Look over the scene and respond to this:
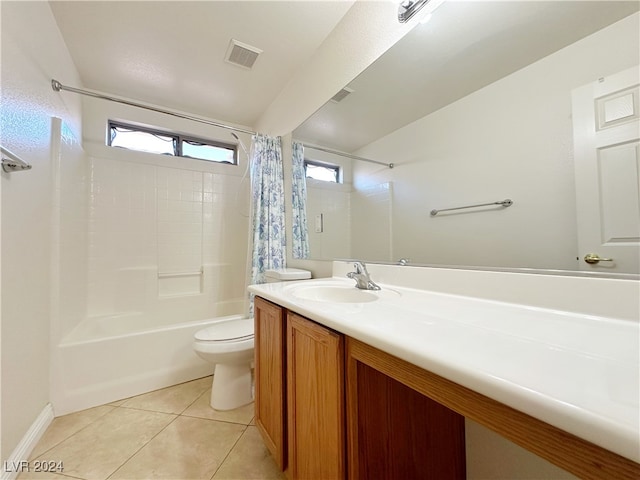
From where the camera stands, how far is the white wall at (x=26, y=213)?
1036mm

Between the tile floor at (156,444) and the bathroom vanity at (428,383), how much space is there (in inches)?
8.0

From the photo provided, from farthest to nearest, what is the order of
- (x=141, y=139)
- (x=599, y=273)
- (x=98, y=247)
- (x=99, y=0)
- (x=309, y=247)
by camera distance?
1. (x=141, y=139)
2. (x=98, y=247)
3. (x=309, y=247)
4. (x=99, y=0)
5. (x=599, y=273)

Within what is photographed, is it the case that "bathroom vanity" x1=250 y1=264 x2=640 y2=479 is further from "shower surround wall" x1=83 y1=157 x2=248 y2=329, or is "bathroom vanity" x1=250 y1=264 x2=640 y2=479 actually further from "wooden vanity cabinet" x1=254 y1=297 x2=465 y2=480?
"shower surround wall" x1=83 y1=157 x2=248 y2=329

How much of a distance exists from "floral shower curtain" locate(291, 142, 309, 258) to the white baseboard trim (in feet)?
5.43

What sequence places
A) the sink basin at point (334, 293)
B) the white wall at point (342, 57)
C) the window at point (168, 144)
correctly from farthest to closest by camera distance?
the window at point (168, 144) < the white wall at point (342, 57) < the sink basin at point (334, 293)

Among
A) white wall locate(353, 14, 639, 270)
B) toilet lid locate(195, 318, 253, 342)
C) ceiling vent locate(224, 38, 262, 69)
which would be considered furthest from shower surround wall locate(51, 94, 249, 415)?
white wall locate(353, 14, 639, 270)

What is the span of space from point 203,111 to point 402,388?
9.09ft

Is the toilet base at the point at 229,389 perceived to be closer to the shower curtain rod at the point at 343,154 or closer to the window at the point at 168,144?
the shower curtain rod at the point at 343,154

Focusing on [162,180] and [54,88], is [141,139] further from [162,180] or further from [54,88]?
[54,88]

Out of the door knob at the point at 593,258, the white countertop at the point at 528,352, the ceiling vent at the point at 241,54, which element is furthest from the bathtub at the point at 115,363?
the door knob at the point at 593,258

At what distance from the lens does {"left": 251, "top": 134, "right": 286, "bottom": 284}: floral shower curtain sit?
204cm

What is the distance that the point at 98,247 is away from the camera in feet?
6.88

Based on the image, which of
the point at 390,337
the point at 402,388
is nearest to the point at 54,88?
the point at 390,337

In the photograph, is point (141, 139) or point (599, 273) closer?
point (599, 273)
